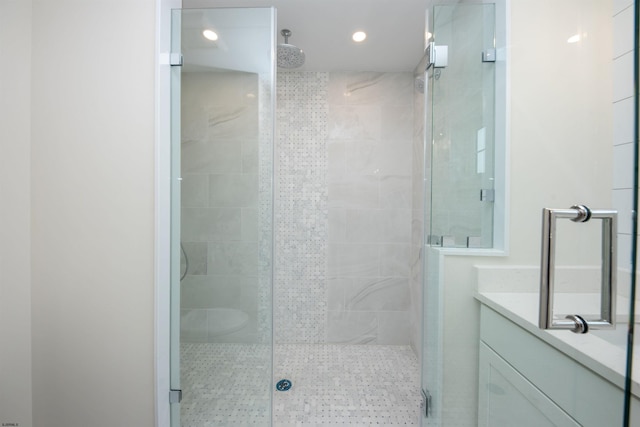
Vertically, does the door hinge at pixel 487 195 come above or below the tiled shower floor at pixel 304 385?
above

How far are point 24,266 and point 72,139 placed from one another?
63cm

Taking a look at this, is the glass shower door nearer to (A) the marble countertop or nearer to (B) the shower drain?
(A) the marble countertop

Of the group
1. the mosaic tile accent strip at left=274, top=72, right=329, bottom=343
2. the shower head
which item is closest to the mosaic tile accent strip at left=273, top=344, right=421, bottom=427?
the mosaic tile accent strip at left=274, top=72, right=329, bottom=343

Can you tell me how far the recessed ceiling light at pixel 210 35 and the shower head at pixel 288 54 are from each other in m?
0.63

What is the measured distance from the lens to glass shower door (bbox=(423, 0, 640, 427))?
60 centimetres

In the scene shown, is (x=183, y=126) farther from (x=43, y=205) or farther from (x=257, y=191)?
(x=43, y=205)

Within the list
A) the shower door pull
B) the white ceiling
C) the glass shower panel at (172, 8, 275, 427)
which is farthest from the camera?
the white ceiling

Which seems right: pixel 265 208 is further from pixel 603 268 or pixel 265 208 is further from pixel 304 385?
pixel 304 385

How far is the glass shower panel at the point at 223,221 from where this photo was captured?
1421mm

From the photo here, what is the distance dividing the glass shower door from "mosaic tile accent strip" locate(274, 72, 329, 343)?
→ 49.5 inches

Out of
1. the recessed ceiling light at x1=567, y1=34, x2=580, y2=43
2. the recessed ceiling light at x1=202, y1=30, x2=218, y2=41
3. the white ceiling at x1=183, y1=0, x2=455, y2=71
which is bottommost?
the recessed ceiling light at x1=567, y1=34, x2=580, y2=43

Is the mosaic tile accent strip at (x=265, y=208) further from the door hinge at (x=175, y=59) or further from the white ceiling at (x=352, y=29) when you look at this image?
the door hinge at (x=175, y=59)

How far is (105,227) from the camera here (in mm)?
1354

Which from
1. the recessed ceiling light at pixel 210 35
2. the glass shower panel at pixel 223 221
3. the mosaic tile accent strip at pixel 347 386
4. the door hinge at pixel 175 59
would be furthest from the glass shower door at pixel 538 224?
the door hinge at pixel 175 59
